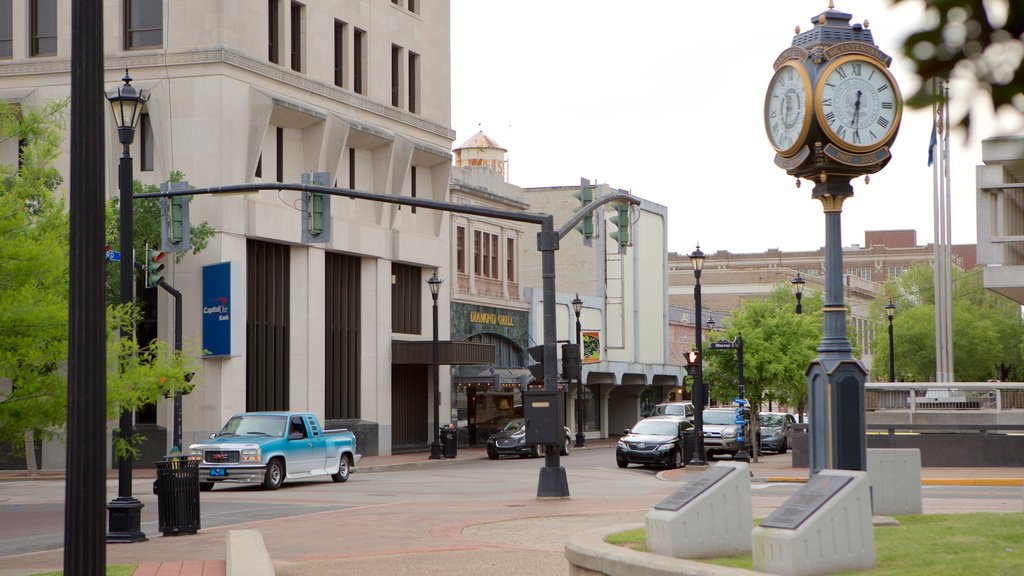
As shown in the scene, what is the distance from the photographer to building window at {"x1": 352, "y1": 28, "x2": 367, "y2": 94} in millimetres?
49625

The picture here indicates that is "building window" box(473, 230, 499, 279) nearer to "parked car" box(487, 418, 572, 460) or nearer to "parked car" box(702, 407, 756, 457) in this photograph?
"parked car" box(487, 418, 572, 460)

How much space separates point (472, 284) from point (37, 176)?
41.0m

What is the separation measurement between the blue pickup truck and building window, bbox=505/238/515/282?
31177mm

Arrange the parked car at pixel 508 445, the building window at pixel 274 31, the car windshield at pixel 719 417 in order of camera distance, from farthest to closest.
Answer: the parked car at pixel 508 445 → the building window at pixel 274 31 → the car windshield at pixel 719 417

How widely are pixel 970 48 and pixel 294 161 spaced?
44.8 meters

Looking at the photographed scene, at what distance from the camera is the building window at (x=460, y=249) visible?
5788cm

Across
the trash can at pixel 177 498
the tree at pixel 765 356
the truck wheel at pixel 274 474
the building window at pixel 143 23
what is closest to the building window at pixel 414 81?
the building window at pixel 143 23

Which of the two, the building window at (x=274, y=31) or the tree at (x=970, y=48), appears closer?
the tree at (x=970, y=48)

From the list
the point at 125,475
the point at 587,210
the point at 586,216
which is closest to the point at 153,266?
the point at 586,216

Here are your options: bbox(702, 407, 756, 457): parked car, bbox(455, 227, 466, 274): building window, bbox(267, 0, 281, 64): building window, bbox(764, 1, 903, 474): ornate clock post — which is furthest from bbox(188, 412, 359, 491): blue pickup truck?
bbox(455, 227, 466, 274): building window

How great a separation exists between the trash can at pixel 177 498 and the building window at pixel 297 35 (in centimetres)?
2912

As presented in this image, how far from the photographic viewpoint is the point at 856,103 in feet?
46.5

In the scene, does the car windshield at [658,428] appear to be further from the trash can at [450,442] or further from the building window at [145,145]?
the building window at [145,145]

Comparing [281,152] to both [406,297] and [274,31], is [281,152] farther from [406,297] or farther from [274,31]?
[406,297]
